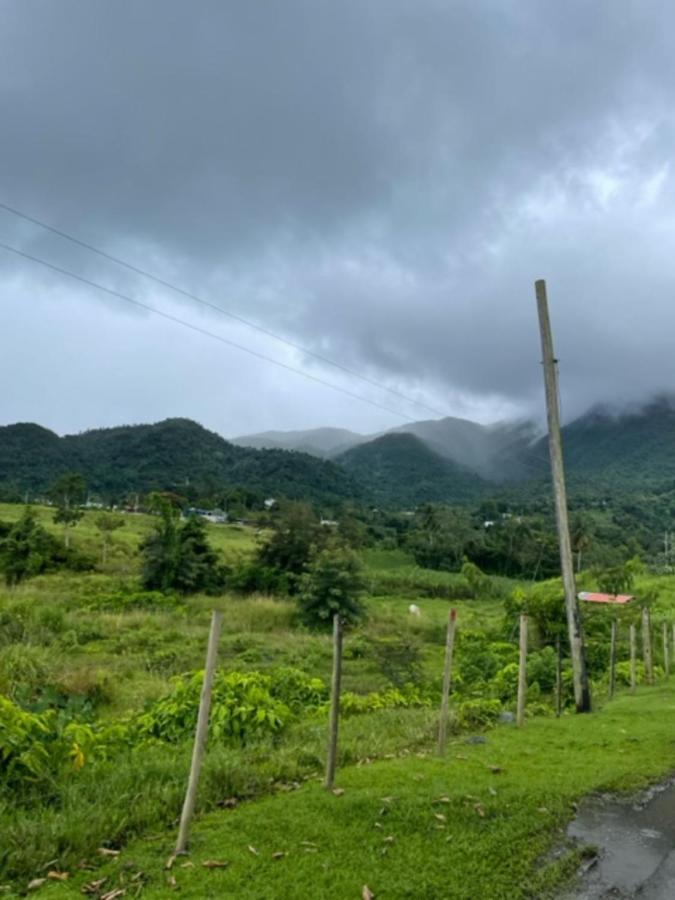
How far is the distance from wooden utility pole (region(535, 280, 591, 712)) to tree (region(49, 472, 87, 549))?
144 feet

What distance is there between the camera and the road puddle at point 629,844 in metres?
4.75

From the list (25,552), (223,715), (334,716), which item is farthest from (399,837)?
(25,552)

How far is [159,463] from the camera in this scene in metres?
129

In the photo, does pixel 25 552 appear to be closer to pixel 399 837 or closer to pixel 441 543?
pixel 399 837

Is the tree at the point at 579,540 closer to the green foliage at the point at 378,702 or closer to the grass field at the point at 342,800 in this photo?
the green foliage at the point at 378,702

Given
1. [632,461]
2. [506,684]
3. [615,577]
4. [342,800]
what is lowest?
[506,684]

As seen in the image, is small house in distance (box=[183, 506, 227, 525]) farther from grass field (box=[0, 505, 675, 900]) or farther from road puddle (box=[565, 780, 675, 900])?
road puddle (box=[565, 780, 675, 900])

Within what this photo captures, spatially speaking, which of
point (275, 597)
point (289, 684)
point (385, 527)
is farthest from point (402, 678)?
point (385, 527)

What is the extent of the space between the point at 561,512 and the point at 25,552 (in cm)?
3874

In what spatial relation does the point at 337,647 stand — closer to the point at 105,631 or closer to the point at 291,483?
the point at 105,631

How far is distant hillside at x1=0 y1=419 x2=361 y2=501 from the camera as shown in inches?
4488

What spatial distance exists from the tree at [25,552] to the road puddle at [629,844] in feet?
130

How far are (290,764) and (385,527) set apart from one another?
82.5 metres

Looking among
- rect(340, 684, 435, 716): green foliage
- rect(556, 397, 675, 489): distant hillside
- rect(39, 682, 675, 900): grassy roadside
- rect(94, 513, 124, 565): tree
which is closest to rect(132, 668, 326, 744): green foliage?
rect(39, 682, 675, 900): grassy roadside
